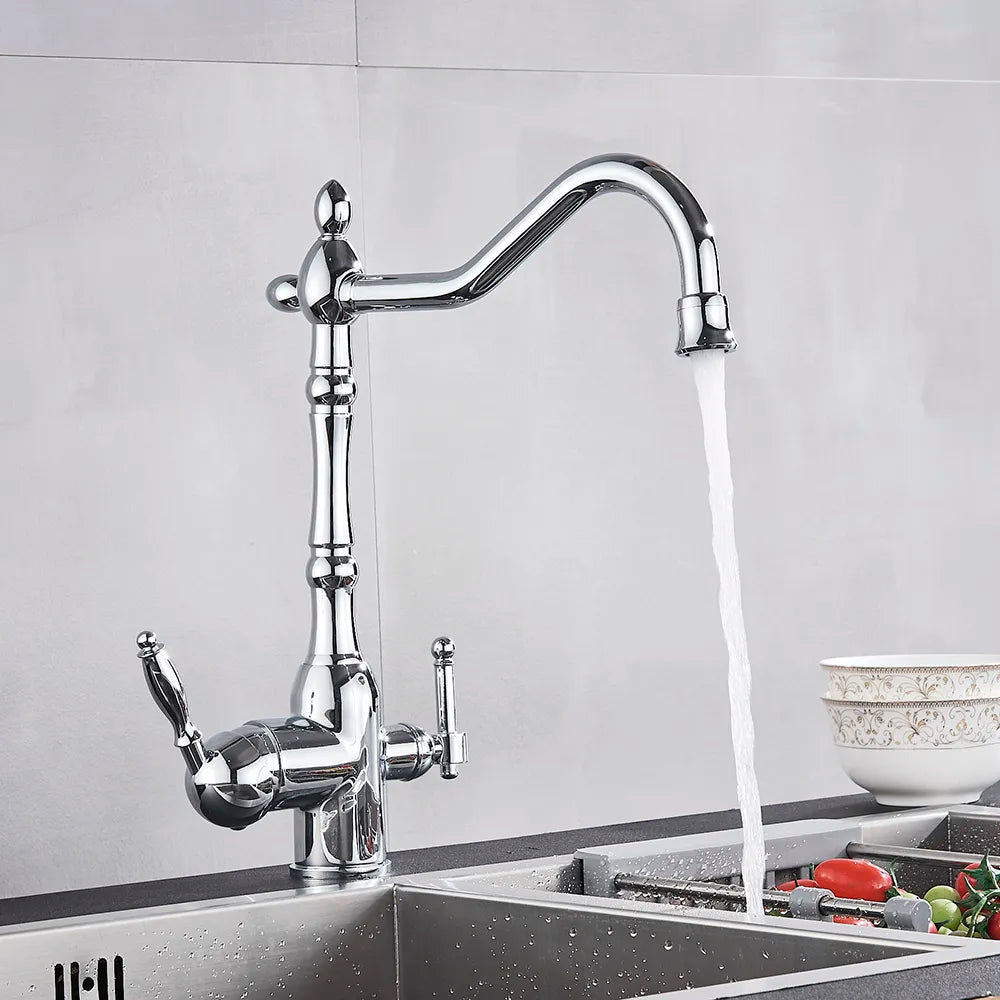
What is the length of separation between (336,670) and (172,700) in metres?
0.14

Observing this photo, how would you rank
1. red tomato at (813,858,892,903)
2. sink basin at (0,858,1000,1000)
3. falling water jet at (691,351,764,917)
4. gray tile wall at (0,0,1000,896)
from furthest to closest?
1. gray tile wall at (0,0,1000,896)
2. red tomato at (813,858,892,903)
3. falling water jet at (691,351,764,917)
4. sink basin at (0,858,1000,1000)

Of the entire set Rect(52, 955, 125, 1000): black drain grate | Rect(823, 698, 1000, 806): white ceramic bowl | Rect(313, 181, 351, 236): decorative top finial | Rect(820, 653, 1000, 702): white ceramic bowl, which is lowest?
Rect(52, 955, 125, 1000): black drain grate

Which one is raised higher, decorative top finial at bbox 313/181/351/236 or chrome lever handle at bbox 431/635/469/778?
decorative top finial at bbox 313/181/351/236

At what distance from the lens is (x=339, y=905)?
3.83 feet

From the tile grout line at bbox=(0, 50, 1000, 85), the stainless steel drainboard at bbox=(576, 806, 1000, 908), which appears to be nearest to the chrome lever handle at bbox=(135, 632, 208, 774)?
the stainless steel drainboard at bbox=(576, 806, 1000, 908)

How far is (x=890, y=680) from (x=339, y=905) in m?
0.56

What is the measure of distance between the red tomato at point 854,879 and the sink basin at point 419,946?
199 mm

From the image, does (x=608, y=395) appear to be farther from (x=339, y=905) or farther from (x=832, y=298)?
(x=339, y=905)

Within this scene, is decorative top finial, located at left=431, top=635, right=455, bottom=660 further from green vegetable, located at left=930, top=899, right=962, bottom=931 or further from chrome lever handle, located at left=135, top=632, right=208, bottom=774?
green vegetable, located at left=930, top=899, right=962, bottom=931

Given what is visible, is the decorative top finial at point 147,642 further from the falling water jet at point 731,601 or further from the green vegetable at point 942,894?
the green vegetable at point 942,894

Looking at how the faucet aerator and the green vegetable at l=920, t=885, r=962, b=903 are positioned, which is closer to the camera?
the faucet aerator

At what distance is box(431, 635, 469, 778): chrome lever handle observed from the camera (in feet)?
4.18

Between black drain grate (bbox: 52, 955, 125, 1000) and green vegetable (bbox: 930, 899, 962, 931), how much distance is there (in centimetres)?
57

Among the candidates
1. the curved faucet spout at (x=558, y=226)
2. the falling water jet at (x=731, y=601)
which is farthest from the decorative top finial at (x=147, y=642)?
the falling water jet at (x=731, y=601)
